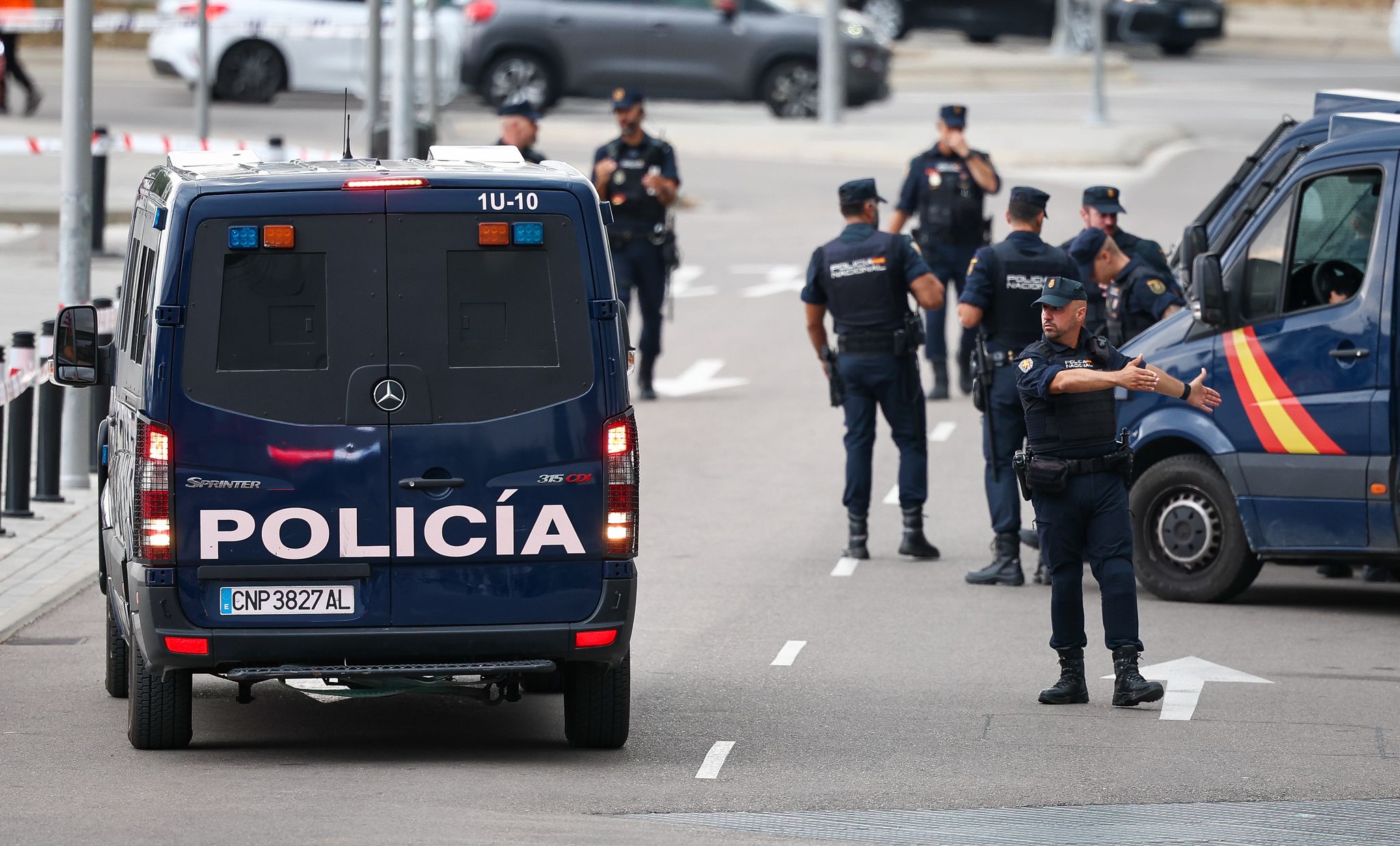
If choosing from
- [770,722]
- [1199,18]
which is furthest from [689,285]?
[1199,18]

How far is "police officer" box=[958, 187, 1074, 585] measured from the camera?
455 inches

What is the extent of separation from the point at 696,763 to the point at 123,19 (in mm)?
28759

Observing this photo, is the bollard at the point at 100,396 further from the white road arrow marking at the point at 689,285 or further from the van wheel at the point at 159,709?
the white road arrow marking at the point at 689,285

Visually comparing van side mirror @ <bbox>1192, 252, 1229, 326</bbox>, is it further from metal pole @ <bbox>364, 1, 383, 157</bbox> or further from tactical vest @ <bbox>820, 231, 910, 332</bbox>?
metal pole @ <bbox>364, 1, 383, 157</bbox>

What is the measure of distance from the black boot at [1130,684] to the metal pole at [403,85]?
1262 cm

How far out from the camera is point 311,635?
786 cm

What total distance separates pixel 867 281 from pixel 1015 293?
916mm

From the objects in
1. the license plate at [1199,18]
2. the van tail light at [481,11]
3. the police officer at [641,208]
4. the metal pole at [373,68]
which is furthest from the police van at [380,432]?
the license plate at [1199,18]

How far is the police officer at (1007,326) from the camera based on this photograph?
1156 cm

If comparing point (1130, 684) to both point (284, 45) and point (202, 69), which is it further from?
point (284, 45)

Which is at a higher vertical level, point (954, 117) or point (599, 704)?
point (954, 117)

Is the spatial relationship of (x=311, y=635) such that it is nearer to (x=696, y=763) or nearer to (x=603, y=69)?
(x=696, y=763)

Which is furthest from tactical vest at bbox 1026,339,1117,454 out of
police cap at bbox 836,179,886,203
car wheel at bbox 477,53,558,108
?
car wheel at bbox 477,53,558,108

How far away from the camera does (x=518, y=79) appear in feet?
104
